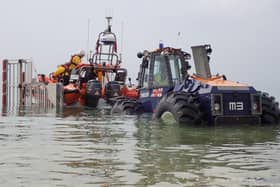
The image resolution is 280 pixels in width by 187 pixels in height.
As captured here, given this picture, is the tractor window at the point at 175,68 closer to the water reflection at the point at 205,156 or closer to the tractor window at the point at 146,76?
the tractor window at the point at 146,76

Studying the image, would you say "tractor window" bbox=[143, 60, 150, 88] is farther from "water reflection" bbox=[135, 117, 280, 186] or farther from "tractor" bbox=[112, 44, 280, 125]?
"water reflection" bbox=[135, 117, 280, 186]

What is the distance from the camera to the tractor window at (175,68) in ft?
39.5

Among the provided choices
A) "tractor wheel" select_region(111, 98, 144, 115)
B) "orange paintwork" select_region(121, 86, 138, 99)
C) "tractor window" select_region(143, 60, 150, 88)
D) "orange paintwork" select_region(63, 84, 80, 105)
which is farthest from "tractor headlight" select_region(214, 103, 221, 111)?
"orange paintwork" select_region(63, 84, 80, 105)

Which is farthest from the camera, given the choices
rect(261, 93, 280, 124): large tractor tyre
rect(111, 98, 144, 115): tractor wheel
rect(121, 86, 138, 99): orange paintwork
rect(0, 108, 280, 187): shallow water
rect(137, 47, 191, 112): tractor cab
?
rect(121, 86, 138, 99): orange paintwork

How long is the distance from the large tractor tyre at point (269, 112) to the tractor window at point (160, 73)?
8.47ft

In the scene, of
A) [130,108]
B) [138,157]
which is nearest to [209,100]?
[130,108]

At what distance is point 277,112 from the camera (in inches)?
405

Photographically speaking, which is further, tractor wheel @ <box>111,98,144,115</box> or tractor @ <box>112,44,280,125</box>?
tractor wheel @ <box>111,98,144,115</box>

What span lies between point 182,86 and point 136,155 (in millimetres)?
5188

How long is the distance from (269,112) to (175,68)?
280cm

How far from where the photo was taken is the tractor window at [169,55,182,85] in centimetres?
1205

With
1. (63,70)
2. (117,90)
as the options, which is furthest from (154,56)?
(63,70)

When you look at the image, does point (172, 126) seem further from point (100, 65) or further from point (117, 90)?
point (100, 65)

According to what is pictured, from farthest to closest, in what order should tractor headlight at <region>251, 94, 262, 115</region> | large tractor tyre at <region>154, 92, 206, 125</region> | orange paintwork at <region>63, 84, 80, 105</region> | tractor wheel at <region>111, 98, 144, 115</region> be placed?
orange paintwork at <region>63, 84, 80, 105</region> < tractor wheel at <region>111, 98, 144, 115</region> < tractor headlight at <region>251, 94, 262, 115</region> < large tractor tyre at <region>154, 92, 206, 125</region>
